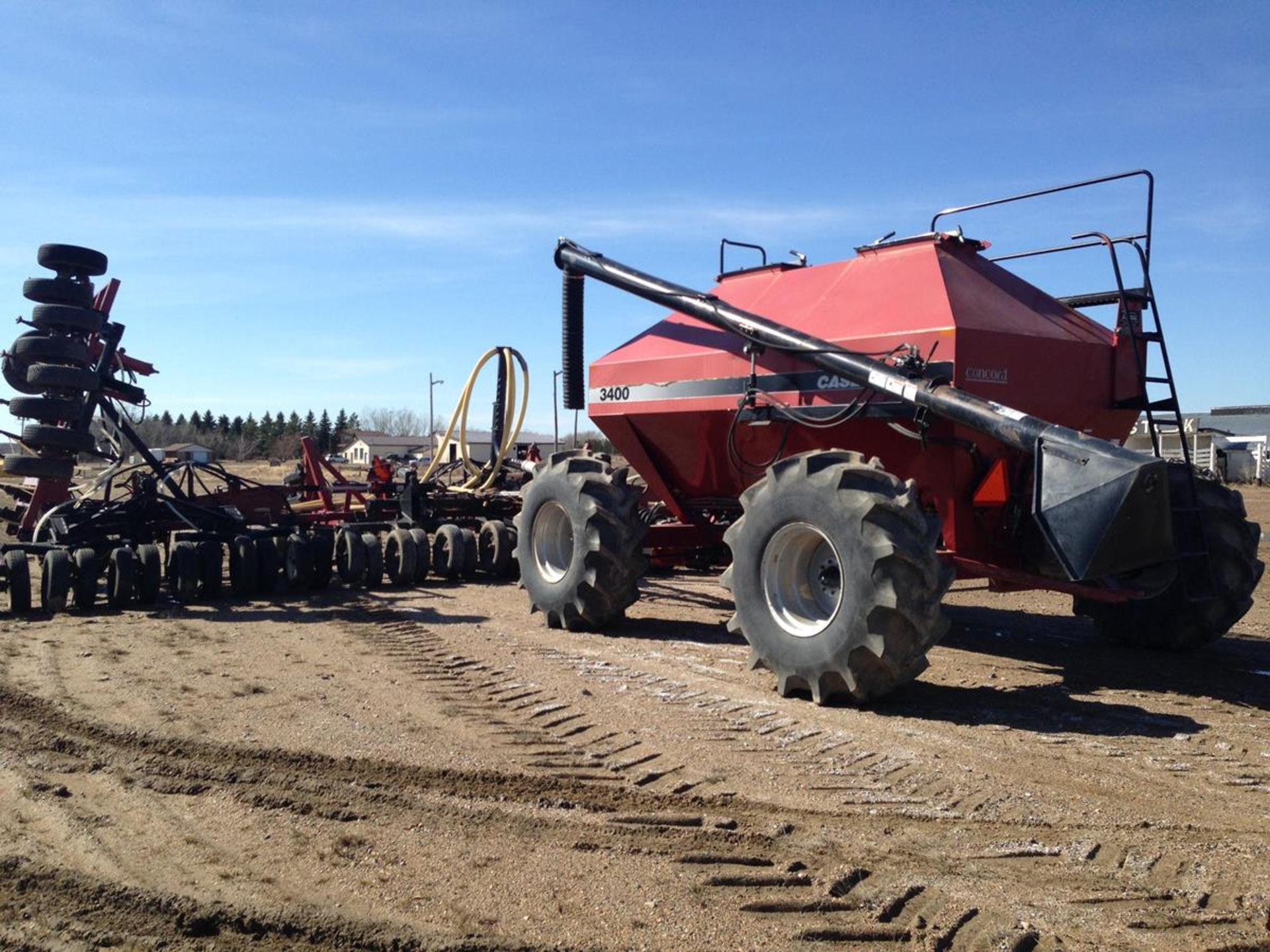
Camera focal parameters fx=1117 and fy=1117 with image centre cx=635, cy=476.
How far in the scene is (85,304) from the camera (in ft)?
37.8

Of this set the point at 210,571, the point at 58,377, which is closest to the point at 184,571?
the point at 210,571

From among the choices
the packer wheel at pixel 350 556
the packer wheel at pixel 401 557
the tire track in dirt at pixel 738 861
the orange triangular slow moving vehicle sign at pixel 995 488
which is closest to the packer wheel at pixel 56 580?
the packer wheel at pixel 350 556

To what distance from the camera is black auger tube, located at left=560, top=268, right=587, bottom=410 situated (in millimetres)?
10023

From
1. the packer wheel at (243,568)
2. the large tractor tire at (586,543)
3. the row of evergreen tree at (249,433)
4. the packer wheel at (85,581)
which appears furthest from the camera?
the row of evergreen tree at (249,433)

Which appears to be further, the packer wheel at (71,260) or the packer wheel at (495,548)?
the packer wheel at (495,548)

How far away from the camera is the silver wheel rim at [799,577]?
6762 mm

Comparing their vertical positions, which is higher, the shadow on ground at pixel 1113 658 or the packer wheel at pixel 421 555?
the packer wheel at pixel 421 555

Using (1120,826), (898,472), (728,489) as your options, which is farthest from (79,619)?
(1120,826)

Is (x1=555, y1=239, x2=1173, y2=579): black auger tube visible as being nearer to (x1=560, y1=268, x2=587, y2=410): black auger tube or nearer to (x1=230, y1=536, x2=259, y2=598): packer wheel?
(x1=560, y1=268, x2=587, y2=410): black auger tube

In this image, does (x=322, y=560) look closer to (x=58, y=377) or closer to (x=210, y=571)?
(x=210, y=571)

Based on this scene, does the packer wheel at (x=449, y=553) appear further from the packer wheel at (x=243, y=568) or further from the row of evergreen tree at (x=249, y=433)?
the row of evergreen tree at (x=249, y=433)

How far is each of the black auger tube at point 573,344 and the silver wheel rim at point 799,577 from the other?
366 cm

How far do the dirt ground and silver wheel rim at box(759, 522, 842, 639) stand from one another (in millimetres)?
539

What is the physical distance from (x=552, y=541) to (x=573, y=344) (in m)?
1.88
